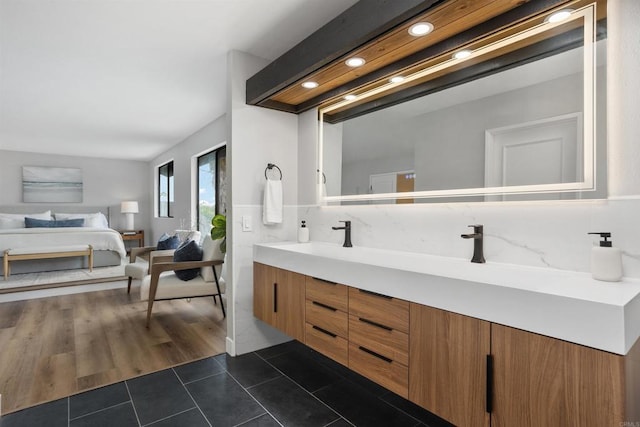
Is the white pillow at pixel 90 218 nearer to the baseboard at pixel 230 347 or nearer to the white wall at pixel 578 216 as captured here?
the baseboard at pixel 230 347

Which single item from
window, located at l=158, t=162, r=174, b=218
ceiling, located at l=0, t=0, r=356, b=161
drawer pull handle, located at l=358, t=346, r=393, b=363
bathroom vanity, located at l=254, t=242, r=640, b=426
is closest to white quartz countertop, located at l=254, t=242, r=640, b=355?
bathroom vanity, located at l=254, t=242, r=640, b=426

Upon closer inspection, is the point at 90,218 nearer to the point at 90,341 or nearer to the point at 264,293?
the point at 90,341

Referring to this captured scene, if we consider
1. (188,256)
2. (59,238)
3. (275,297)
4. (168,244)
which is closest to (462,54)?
(275,297)

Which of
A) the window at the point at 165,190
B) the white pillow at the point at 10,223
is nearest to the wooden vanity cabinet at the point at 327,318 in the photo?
the window at the point at 165,190

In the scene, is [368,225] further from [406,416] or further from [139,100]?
[139,100]

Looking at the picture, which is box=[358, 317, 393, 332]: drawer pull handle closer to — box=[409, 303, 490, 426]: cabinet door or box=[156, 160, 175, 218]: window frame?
box=[409, 303, 490, 426]: cabinet door

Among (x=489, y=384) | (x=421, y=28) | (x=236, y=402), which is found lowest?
(x=236, y=402)

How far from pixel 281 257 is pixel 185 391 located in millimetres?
1024

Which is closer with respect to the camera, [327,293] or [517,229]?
[517,229]

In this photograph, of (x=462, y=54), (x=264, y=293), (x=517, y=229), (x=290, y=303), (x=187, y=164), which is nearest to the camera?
(x=517, y=229)

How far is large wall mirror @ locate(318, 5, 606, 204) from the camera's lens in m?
1.41

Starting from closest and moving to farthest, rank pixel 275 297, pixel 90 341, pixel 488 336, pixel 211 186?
pixel 488 336 < pixel 275 297 < pixel 90 341 < pixel 211 186

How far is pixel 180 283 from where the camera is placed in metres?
3.43

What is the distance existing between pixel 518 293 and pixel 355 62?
151 cm
